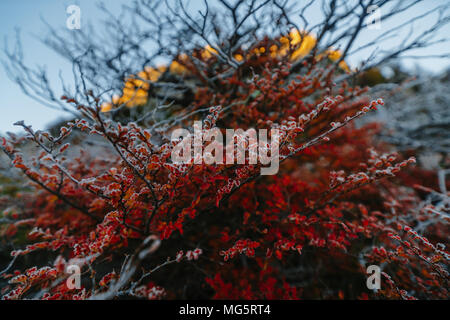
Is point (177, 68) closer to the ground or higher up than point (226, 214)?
higher up

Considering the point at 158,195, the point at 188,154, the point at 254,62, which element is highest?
the point at 254,62

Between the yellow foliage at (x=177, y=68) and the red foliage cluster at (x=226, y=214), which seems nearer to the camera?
the red foliage cluster at (x=226, y=214)

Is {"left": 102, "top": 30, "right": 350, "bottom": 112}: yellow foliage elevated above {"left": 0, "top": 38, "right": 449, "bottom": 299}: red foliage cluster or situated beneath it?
elevated above

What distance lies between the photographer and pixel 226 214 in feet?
11.5

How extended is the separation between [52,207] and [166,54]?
3.57m

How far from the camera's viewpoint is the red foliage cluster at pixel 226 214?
177cm

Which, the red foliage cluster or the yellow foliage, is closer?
the red foliage cluster

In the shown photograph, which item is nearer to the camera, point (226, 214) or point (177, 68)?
point (226, 214)

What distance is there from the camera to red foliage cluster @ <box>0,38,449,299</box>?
1.77 meters

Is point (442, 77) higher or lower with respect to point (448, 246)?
higher

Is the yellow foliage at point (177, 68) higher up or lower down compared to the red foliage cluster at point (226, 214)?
higher up

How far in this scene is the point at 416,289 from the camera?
2.76 m

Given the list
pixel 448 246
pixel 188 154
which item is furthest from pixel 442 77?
pixel 188 154

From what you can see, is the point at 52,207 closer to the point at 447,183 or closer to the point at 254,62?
the point at 254,62
